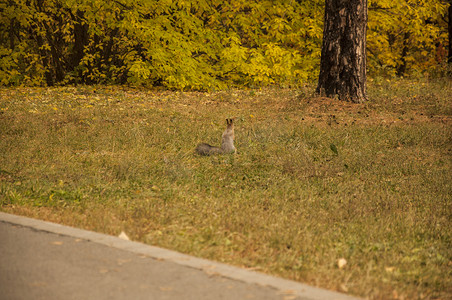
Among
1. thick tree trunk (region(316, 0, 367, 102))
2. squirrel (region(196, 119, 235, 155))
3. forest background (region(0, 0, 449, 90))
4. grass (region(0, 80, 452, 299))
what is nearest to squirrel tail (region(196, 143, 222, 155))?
squirrel (region(196, 119, 235, 155))

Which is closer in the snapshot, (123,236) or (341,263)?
(341,263)

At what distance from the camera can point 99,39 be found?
68.3 ft

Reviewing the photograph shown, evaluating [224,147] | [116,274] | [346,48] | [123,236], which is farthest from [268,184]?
[346,48]

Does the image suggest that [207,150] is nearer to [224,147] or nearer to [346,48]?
[224,147]

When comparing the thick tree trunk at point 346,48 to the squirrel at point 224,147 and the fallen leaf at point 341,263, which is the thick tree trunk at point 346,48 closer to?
the squirrel at point 224,147

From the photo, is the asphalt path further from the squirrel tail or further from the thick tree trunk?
the thick tree trunk

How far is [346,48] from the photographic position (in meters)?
13.3

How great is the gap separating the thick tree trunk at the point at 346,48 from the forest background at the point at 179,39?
430cm

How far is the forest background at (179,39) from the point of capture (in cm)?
1769

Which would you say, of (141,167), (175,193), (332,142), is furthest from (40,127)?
(332,142)

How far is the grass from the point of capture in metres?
4.52

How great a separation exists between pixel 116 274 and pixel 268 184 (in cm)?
343

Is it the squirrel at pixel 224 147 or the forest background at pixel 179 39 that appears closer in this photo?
the squirrel at pixel 224 147

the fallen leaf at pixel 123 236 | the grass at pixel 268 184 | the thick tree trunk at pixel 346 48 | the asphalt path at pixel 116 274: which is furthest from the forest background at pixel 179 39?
the asphalt path at pixel 116 274
